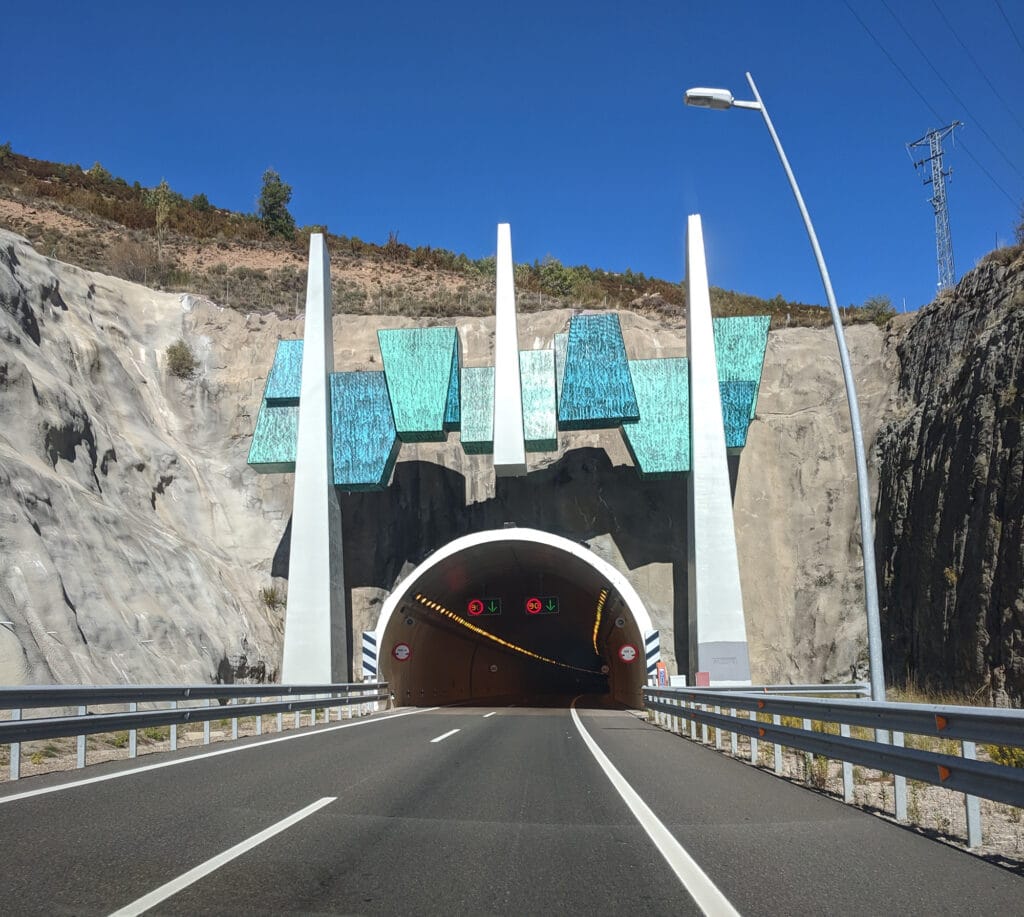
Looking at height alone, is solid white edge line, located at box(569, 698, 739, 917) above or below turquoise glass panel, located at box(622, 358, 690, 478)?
below

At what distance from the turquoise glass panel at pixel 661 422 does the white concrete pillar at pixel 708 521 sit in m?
0.42

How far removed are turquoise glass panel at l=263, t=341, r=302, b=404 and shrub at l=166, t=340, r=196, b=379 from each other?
7.11m

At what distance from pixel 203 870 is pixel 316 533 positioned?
74.7 feet

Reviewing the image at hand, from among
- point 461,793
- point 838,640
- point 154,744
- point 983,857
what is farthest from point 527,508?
point 983,857

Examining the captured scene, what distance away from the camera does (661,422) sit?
94.7ft

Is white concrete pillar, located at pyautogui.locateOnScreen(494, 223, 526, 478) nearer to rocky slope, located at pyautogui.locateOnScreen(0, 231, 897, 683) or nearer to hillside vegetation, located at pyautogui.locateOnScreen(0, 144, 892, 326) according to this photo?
rocky slope, located at pyautogui.locateOnScreen(0, 231, 897, 683)

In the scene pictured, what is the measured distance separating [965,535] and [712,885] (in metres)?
19.5

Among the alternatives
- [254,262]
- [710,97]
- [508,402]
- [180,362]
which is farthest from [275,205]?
[710,97]

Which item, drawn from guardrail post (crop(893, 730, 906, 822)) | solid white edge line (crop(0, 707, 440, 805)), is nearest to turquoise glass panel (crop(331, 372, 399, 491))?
solid white edge line (crop(0, 707, 440, 805))

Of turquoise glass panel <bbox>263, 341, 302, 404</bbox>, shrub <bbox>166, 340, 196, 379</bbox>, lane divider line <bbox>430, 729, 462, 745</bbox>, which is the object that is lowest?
lane divider line <bbox>430, 729, 462, 745</bbox>

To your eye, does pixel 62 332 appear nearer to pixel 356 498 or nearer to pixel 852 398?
pixel 356 498

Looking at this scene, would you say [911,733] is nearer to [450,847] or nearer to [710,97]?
[450,847]

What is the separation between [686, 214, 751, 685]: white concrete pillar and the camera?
87.5 feet

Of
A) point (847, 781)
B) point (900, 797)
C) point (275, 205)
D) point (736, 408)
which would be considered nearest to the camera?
point (900, 797)
